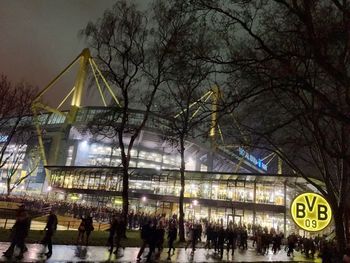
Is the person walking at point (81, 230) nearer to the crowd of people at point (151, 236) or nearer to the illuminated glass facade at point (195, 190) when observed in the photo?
the crowd of people at point (151, 236)

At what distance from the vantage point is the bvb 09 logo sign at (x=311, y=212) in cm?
505

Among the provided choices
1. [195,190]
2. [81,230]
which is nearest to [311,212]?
[81,230]

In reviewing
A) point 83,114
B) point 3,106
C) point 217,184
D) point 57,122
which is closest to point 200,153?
point 83,114

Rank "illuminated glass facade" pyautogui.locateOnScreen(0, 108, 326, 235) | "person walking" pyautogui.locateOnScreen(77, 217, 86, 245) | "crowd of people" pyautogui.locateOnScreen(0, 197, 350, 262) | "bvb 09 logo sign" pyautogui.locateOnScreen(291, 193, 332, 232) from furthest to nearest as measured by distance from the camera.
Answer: "illuminated glass facade" pyautogui.locateOnScreen(0, 108, 326, 235) → "person walking" pyautogui.locateOnScreen(77, 217, 86, 245) → "crowd of people" pyautogui.locateOnScreen(0, 197, 350, 262) → "bvb 09 logo sign" pyautogui.locateOnScreen(291, 193, 332, 232)

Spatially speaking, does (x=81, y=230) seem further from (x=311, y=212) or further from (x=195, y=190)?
(x=195, y=190)

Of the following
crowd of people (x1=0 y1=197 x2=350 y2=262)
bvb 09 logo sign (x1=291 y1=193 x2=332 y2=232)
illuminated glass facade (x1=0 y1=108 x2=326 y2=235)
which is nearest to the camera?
bvb 09 logo sign (x1=291 y1=193 x2=332 y2=232)

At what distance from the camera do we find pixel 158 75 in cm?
2425

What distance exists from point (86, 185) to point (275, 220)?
104ft

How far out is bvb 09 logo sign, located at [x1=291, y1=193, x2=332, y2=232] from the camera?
5.05m

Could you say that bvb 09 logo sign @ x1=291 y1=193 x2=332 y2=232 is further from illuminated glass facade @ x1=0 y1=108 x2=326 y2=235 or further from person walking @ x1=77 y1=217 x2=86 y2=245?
illuminated glass facade @ x1=0 y1=108 x2=326 y2=235

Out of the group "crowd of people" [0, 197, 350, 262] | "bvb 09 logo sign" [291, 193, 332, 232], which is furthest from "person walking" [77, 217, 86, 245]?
"bvb 09 logo sign" [291, 193, 332, 232]

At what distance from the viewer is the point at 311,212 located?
513 centimetres

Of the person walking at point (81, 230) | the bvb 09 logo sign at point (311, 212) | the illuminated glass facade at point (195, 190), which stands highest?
the illuminated glass facade at point (195, 190)

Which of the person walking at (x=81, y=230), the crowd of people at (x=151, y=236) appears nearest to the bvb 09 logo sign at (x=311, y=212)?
the crowd of people at (x=151, y=236)
